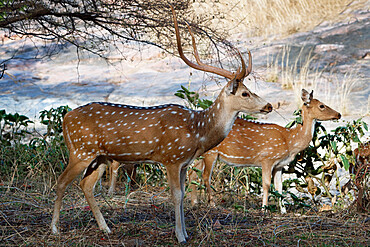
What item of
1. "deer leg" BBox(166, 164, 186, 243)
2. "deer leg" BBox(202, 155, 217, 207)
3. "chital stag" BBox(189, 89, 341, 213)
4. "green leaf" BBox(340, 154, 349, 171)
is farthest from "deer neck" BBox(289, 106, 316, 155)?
"deer leg" BBox(166, 164, 186, 243)

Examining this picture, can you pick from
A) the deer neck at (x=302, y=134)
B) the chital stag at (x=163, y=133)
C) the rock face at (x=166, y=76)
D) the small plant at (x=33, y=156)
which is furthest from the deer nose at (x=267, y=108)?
the rock face at (x=166, y=76)

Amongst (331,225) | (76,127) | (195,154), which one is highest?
(76,127)

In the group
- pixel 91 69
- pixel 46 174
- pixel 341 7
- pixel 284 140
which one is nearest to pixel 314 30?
pixel 341 7

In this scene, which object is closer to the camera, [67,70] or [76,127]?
[76,127]

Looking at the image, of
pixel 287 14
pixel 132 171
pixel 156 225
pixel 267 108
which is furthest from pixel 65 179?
pixel 287 14

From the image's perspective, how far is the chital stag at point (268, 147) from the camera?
23.3ft

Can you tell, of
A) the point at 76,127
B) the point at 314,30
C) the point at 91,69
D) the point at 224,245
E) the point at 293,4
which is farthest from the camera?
the point at 293,4

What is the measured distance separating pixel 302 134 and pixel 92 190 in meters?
3.16

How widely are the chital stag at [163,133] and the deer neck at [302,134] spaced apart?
222cm

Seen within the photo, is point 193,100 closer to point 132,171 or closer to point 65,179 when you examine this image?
point 132,171

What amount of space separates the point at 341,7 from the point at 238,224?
13.2 metres

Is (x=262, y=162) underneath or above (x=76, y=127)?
underneath

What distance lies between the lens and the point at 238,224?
5.54m

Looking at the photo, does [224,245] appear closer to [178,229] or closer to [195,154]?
[178,229]
